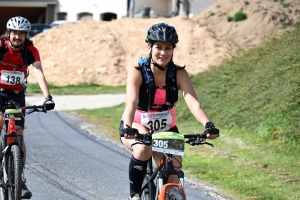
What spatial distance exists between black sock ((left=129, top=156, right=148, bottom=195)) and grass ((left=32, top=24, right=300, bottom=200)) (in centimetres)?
275

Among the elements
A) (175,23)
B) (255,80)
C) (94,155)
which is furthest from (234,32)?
(94,155)

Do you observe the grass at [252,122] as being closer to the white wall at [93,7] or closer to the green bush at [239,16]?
the green bush at [239,16]

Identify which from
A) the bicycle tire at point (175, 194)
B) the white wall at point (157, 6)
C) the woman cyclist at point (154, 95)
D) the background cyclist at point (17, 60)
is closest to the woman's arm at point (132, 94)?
the woman cyclist at point (154, 95)

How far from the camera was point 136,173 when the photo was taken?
6.36m

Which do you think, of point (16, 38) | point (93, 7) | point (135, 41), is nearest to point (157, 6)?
point (93, 7)

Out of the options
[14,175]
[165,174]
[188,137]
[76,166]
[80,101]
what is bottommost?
[80,101]

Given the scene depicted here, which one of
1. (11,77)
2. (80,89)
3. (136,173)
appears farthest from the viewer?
(80,89)

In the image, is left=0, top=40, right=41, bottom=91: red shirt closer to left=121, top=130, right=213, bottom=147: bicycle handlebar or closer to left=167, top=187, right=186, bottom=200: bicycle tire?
left=121, top=130, right=213, bottom=147: bicycle handlebar

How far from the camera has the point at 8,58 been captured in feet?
26.4

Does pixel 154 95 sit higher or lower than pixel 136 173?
higher

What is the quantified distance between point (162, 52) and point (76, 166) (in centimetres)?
554

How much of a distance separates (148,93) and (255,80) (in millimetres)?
10859

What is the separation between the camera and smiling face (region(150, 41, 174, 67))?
20.7 feet

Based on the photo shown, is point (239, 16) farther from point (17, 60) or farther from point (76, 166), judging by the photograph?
point (17, 60)
